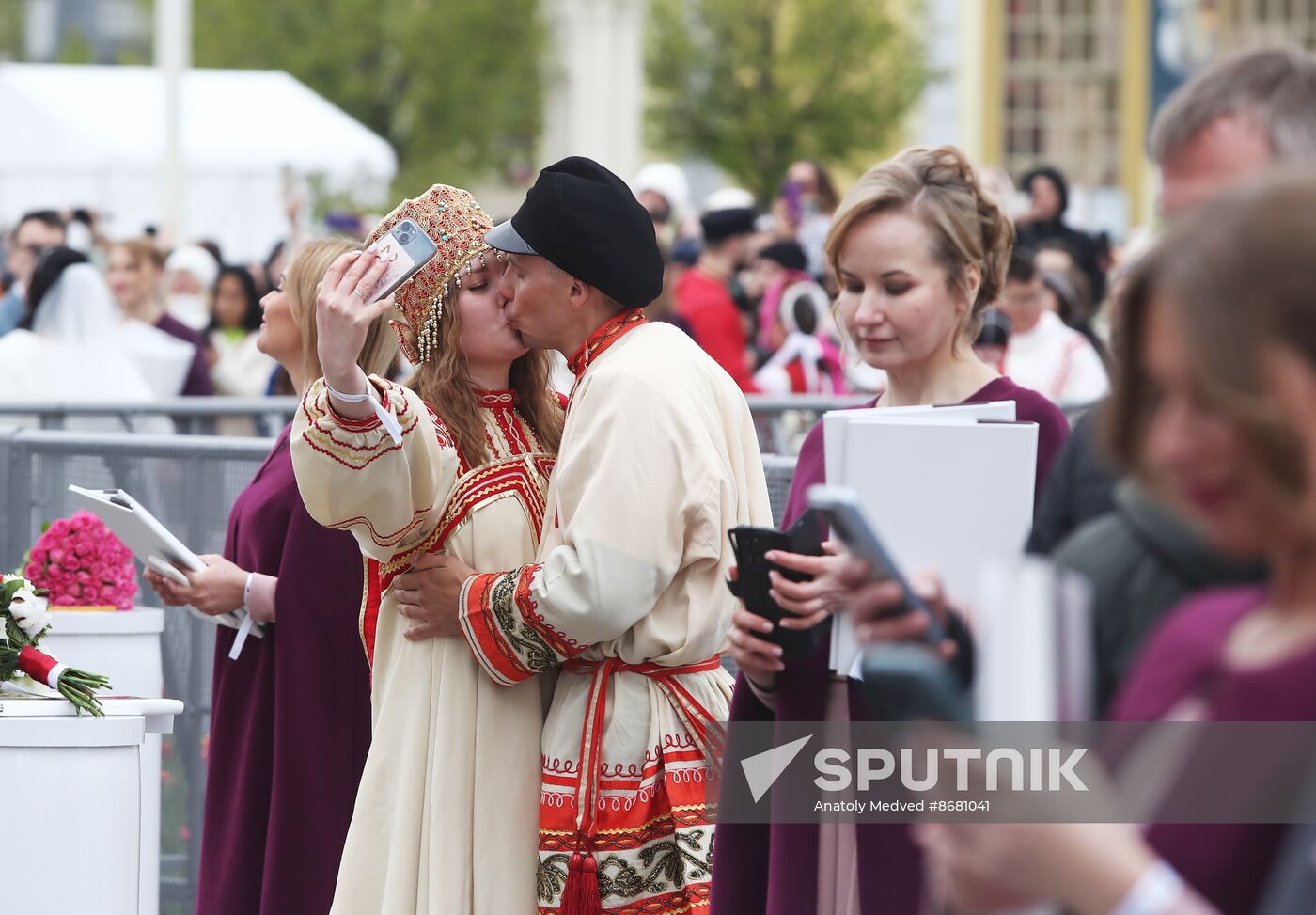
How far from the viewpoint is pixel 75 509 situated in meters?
6.16

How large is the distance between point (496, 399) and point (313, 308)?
0.67 m

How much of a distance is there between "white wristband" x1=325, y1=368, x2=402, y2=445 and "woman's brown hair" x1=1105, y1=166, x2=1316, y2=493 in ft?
7.15

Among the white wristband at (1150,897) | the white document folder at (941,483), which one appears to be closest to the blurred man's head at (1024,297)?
the white document folder at (941,483)

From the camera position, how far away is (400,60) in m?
31.8

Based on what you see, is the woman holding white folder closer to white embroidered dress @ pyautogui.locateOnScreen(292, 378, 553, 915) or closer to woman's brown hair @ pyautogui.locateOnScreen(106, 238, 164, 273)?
white embroidered dress @ pyautogui.locateOnScreen(292, 378, 553, 915)

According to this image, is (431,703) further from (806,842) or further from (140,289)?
(140,289)

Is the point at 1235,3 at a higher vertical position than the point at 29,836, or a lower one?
higher

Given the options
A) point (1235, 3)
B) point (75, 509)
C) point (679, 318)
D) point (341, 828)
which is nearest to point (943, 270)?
point (341, 828)

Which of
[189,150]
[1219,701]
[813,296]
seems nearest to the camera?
[1219,701]

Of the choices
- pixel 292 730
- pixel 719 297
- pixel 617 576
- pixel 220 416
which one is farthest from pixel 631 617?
pixel 719 297

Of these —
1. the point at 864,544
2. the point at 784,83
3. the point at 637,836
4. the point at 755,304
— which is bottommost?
the point at 637,836

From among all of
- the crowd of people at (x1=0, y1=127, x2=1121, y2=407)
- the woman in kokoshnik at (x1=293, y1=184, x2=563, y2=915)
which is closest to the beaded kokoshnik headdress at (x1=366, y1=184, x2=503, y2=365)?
the woman in kokoshnik at (x1=293, y1=184, x2=563, y2=915)

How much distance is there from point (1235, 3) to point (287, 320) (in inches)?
1317

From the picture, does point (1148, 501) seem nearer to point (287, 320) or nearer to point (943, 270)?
point (943, 270)
